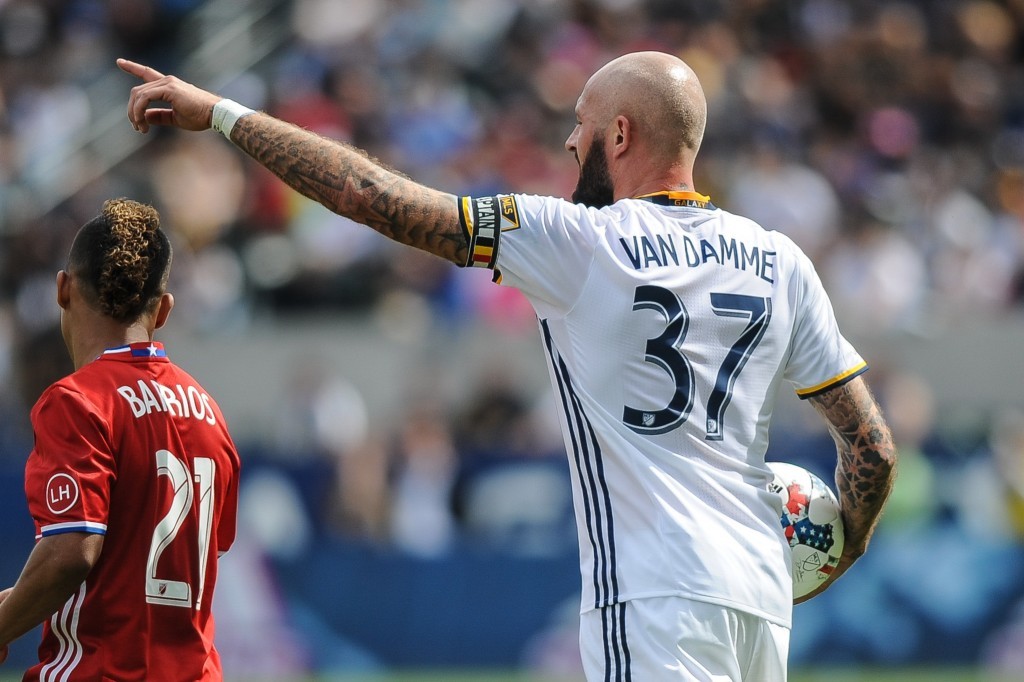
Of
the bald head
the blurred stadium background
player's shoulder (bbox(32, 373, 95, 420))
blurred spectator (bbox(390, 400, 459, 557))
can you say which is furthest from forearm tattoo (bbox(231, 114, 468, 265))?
blurred spectator (bbox(390, 400, 459, 557))

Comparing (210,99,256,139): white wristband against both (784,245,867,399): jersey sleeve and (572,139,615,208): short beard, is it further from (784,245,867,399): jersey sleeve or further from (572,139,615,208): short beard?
(784,245,867,399): jersey sleeve

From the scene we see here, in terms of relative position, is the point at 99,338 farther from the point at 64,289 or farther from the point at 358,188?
the point at 358,188

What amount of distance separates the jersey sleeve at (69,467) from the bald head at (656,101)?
5.61 ft

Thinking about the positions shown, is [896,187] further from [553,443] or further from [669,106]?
[669,106]

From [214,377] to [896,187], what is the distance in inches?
296

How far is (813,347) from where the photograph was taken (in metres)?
4.42

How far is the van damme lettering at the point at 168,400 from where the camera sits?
416cm

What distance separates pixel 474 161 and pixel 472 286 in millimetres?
1520

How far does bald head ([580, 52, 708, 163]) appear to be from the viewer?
4293mm

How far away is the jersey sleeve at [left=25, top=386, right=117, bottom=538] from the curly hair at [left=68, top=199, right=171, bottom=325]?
1.06 ft

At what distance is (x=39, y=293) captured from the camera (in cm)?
1359

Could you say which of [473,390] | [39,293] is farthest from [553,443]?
[39,293]

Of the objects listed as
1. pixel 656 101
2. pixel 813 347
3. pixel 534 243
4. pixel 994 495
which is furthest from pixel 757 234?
pixel 994 495

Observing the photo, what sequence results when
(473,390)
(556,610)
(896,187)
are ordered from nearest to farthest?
(556,610) < (473,390) < (896,187)
